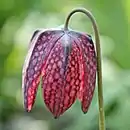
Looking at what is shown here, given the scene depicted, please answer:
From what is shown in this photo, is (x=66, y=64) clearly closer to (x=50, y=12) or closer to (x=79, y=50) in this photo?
(x=79, y=50)

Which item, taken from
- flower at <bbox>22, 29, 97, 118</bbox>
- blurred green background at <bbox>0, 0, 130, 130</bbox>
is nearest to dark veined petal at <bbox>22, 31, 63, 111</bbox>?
flower at <bbox>22, 29, 97, 118</bbox>

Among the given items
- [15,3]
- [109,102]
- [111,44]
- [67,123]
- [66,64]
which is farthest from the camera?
[15,3]

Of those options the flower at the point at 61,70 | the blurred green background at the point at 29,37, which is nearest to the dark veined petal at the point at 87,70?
the flower at the point at 61,70

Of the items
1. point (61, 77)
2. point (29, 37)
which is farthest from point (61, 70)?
point (29, 37)

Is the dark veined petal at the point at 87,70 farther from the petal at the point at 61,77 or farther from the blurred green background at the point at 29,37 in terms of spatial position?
the blurred green background at the point at 29,37

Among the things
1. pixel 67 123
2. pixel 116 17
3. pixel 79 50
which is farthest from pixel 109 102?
pixel 116 17

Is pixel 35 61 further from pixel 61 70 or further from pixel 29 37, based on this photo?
pixel 29 37

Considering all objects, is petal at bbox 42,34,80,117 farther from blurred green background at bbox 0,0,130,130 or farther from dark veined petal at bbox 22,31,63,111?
blurred green background at bbox 0,0,130,130
